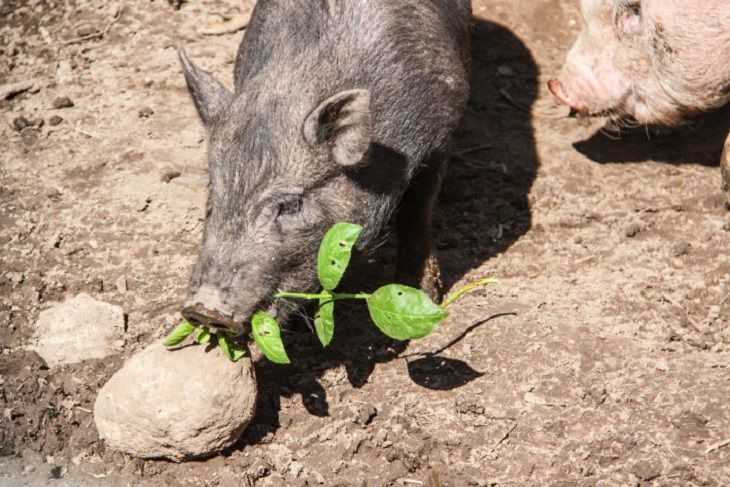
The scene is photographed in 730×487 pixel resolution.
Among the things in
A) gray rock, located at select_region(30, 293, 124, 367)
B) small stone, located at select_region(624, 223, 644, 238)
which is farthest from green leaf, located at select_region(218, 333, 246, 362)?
small stone, located at select_region(624, 223, 644, 238)

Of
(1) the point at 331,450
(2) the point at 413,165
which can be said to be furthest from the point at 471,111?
(1) the point at 331,450

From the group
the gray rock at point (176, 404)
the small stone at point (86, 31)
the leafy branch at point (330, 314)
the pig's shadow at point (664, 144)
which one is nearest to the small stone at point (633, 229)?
the pig's shadow at point (664, 144)

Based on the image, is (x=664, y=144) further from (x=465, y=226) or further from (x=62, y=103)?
(x=62, y=103)

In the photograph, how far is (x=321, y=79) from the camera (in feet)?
14.6

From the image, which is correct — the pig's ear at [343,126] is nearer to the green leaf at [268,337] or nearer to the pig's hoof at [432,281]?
the green leaf at [268,337]

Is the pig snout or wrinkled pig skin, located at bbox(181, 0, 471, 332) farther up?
wrinkled pig skin, located at bbox(181, 0, 471, 332)

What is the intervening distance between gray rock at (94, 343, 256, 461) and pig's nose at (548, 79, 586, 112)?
308 cm

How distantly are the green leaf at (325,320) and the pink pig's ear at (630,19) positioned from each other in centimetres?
294

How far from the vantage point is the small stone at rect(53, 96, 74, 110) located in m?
6.43

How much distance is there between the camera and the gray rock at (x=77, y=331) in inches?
183

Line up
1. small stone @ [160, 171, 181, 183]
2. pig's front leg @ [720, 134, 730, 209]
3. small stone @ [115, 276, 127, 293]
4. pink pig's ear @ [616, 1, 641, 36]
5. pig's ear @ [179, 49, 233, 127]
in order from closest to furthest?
pig's ear @ [179, 49, 233, 127] → small stone @ [115, 276, 127, 293] → pig's front leg @ [720, 134, 730, 209] → small stone @ [160, 171, 181, 183] → pink pig's ear @ [616, 1, 641, 36]

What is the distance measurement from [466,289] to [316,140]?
1150mm

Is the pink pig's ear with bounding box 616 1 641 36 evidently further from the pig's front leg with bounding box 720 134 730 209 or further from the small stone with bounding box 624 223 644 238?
the small stone with bounding box 624 223 644 238

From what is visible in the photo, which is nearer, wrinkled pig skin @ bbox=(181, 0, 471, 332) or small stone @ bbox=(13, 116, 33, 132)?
wrinkled pig skin @ bbox=(181, 0, 471, 332)
